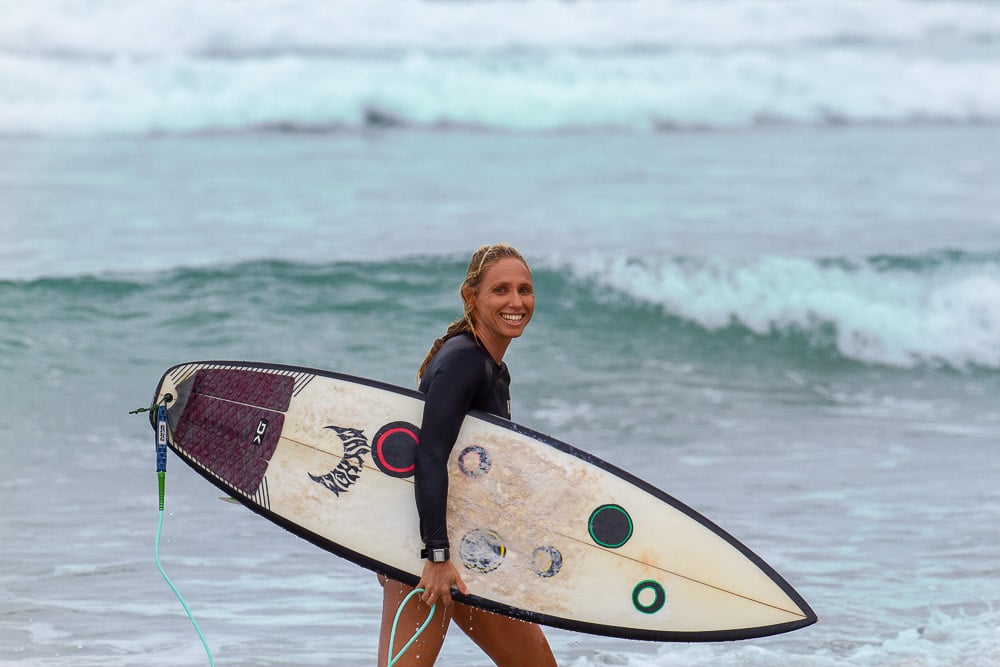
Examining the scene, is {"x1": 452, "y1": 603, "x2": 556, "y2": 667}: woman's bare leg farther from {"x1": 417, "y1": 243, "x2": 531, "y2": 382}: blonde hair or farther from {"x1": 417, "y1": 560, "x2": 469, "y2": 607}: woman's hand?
{"x1": 417, "y1": 243, "x2": 531, "y2": 382}: blonde hair

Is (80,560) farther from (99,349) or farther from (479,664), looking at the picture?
(99,349)

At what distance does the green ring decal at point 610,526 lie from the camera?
3092 mm

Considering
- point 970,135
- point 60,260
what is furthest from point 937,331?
point 970,135

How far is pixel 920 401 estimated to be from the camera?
949 cm

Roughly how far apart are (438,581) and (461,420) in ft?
1.21

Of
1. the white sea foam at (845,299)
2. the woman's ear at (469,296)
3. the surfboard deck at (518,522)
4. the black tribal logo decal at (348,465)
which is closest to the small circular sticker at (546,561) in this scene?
the surfboard deck at (518,522)

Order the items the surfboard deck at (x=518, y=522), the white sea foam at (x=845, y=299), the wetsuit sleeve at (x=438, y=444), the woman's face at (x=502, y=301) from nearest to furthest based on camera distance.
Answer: the wetsuit sleeve at (x=438, y=444) < the woman's face at (x=502, y=301) < the surfboard deck at (x=518, y=522) < the white sea foam at (x=845, y=299)

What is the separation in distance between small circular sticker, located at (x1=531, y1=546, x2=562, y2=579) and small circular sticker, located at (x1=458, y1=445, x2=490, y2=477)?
0.84 feet

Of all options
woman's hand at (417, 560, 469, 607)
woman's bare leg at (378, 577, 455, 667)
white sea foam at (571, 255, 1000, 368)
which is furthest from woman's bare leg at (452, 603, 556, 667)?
white sea foam at (571, 255, 1000, 368)

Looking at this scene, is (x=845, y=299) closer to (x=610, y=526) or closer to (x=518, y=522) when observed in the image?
(x=610, y=526)

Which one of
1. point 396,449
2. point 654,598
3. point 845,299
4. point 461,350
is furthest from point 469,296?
point 845,299

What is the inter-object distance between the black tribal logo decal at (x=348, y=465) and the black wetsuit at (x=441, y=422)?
40cm

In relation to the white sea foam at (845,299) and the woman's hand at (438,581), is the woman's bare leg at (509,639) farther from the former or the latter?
the white sea foam at (845,299)

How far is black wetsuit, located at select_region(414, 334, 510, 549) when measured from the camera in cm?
270
